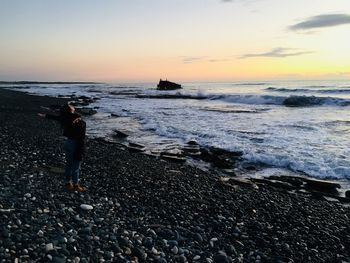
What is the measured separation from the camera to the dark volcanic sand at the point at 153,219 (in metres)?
6.18

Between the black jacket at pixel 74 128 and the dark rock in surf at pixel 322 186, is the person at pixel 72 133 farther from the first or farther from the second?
the dark rock in surf at pixel 322 186

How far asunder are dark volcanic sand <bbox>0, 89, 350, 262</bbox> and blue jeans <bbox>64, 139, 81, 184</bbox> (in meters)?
0.39

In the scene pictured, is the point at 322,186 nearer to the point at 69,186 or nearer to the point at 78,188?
the point at 78,188

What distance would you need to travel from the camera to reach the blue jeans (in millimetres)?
8758

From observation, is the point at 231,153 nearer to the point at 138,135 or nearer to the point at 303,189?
the point at 303,189

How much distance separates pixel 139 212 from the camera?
8148 millimetres

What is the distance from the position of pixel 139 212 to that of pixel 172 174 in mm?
4183

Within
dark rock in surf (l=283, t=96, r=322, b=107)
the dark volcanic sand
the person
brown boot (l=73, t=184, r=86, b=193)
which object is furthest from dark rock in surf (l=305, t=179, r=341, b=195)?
dark rock in surf (l=283, t=96, r=322, b=107)

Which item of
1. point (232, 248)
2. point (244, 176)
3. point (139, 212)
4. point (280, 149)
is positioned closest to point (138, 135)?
point (280, 149)

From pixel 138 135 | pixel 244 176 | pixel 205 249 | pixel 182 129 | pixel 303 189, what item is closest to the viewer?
pixel 205 249

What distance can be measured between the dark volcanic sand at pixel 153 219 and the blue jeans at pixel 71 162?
39 cm

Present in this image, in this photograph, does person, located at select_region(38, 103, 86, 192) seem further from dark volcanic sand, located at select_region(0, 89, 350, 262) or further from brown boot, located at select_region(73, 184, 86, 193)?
dark volcanic sand, located at select_region(0, 89, 350, 262)

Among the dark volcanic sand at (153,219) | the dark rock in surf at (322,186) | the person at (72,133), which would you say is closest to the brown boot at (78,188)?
the person at (72,133)

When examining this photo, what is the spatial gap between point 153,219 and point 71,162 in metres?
2.60
